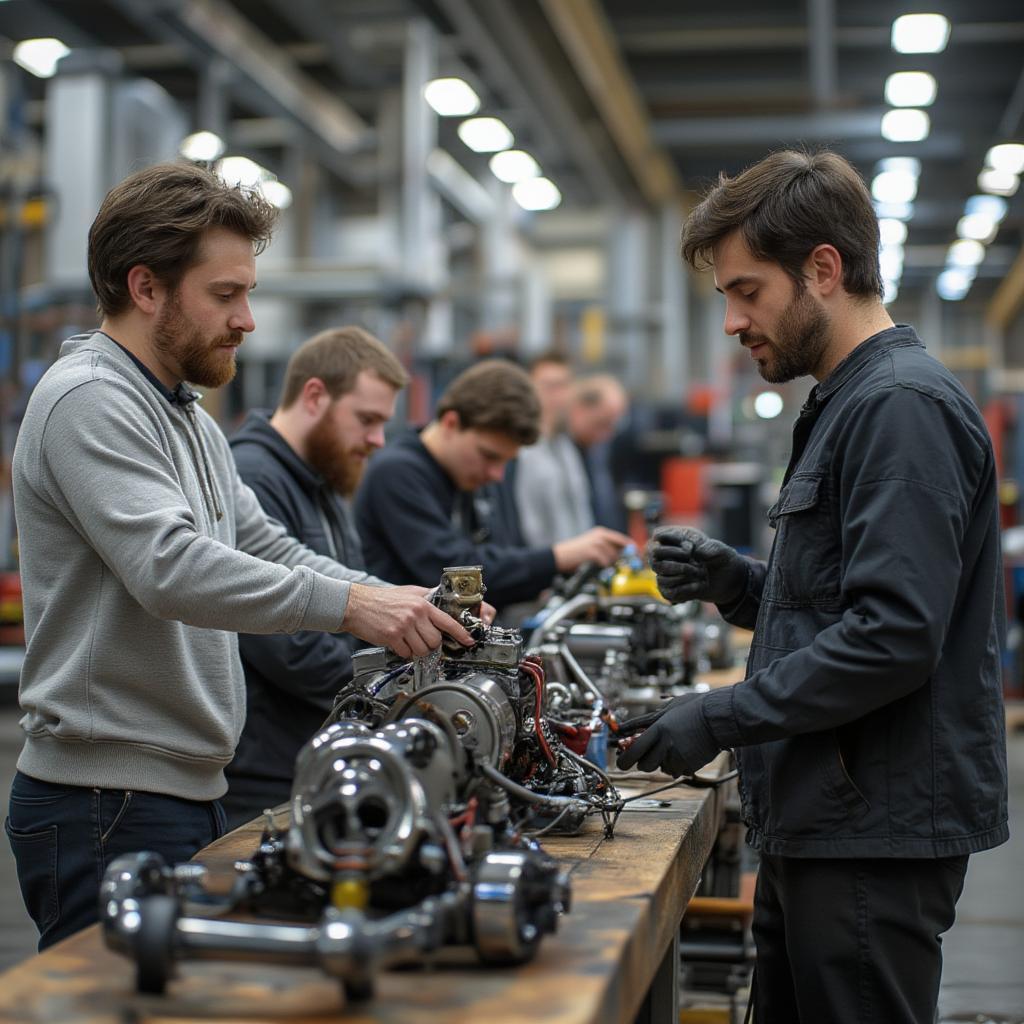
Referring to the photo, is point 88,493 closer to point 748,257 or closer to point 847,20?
point 748,257

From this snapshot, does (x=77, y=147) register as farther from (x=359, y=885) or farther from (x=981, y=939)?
(x=359, y=885)

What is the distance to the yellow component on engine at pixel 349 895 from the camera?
51.6 inches

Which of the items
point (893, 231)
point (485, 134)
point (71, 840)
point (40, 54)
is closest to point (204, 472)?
point (71, 840)

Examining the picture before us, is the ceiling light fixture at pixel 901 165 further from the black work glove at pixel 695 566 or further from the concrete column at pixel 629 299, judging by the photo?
the black work glove at pixel 695 566

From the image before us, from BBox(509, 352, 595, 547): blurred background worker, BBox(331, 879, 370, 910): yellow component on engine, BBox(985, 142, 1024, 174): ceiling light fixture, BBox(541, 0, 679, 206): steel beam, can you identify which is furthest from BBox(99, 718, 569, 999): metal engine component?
BBox(985, 142, 1024, 174): ceiling light fixture

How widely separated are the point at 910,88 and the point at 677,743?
28.9ft

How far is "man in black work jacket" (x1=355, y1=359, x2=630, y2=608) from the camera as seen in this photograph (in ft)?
10.5

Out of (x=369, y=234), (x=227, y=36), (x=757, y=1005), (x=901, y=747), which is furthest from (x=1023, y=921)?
(x=369, y=234)

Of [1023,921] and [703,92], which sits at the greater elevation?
[703,92]

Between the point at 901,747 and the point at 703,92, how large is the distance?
955 cm

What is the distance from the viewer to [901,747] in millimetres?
1658

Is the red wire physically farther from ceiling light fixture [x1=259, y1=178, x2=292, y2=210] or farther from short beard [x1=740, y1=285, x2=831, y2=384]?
ceiling light fixture [x1=259, y1=178, x2=292, y2=210]

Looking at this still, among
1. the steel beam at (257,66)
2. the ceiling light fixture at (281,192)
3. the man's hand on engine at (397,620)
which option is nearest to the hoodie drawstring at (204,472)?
the man's hand on engine at (397,620)

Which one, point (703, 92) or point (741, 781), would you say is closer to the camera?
point (741, 781)
